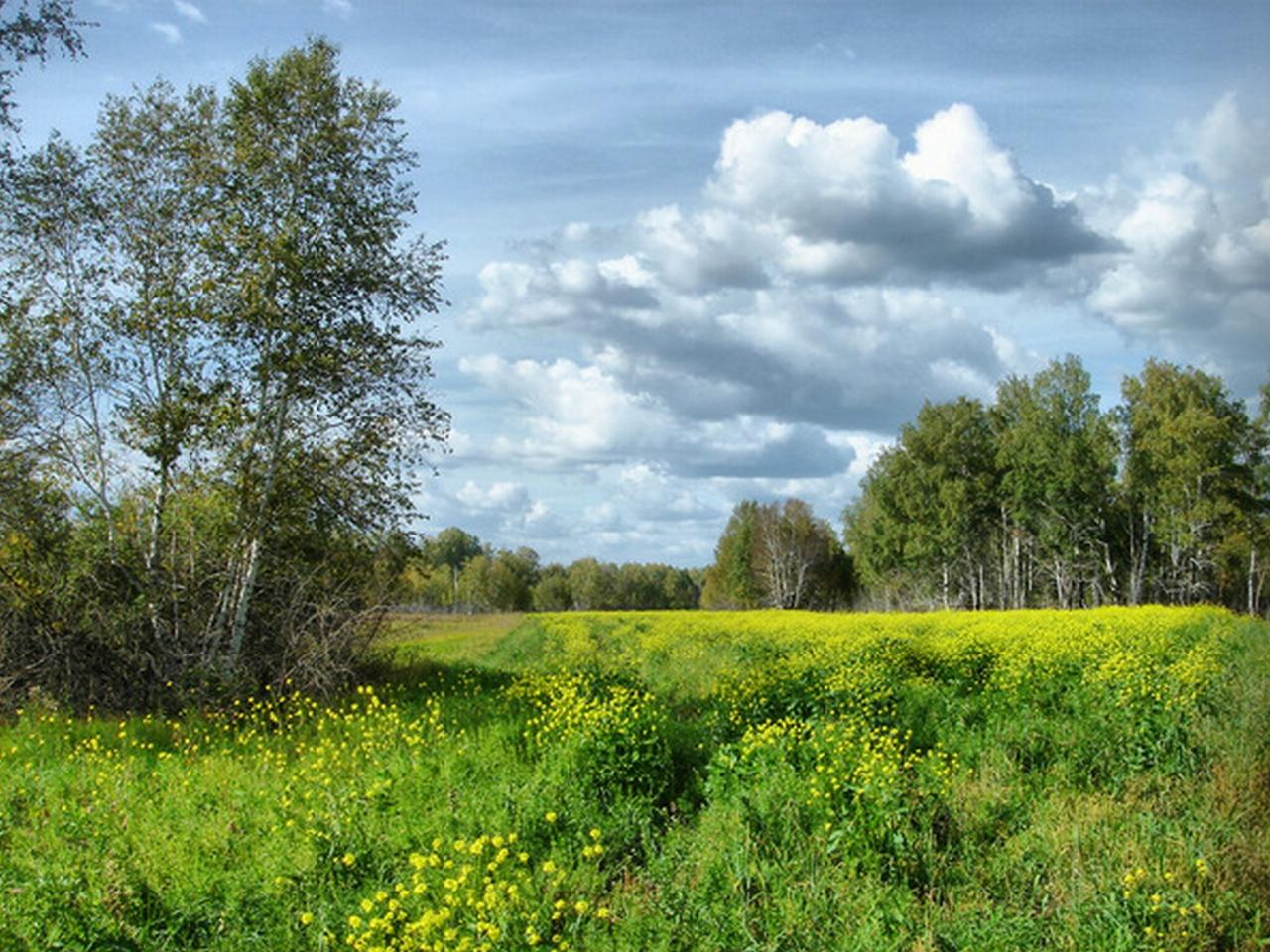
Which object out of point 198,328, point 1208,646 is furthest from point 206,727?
point 1208,646

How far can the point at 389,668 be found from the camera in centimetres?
1873

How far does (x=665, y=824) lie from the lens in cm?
939

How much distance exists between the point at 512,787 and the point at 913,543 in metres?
60.6

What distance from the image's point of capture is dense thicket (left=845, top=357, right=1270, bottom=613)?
59.7 metres

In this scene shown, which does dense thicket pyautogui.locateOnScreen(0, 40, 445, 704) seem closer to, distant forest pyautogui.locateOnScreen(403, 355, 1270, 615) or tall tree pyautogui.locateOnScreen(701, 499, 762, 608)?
distant forest pyautogui.locateOnScreen(403, 355, 1270, 615)

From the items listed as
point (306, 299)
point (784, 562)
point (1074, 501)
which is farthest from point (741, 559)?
point (306, 299)

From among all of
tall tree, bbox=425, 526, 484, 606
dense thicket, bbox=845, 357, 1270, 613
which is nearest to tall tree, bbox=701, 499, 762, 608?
dense thicket, bbox=845, 357, 1270, 613

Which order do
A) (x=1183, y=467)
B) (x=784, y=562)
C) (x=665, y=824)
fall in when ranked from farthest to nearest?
(x=784, y=562) < (x=1183, y=467) < (x=665, y=824)

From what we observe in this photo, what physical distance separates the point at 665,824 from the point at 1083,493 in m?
58.4

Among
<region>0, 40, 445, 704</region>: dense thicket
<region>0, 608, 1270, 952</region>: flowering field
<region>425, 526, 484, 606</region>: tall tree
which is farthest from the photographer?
<region>425, 526, 484, 606</region>: tall tree

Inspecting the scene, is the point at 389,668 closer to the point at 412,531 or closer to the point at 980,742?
the point at 412,531

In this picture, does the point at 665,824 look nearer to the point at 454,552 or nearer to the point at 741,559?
the point at 741,559

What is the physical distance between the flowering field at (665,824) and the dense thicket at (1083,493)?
50.8 m

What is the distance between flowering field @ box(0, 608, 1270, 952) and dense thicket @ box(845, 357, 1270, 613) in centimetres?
5083
